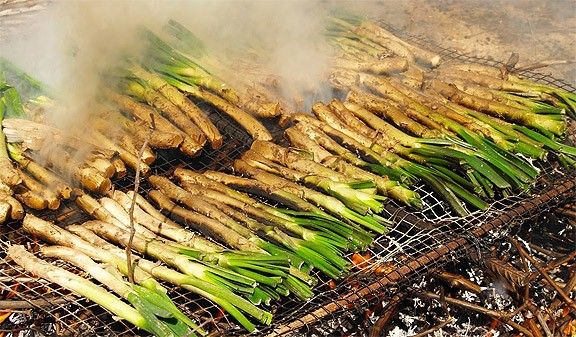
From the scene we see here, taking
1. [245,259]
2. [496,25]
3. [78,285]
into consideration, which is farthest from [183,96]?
[496,25]

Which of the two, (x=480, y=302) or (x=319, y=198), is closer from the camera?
(x=319, y=198)

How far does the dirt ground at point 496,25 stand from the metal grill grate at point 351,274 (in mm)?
4202

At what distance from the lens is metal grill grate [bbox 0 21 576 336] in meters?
4.02

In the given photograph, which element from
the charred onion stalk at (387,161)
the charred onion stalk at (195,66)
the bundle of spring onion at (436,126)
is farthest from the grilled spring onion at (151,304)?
the charred onion stalk at (195,66)

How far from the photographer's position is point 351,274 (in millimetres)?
4531

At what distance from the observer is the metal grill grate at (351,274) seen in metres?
4.02

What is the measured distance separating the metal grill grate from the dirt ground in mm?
4202

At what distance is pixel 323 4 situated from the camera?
9.21m

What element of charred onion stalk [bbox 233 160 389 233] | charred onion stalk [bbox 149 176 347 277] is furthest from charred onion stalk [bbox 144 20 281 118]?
charred onion stalk [bbox 149 176 347 277]

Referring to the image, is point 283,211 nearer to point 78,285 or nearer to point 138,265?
point 138,265

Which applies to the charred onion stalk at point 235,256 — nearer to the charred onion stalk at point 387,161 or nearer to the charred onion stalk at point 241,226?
the charred onion stalk at point 241,226

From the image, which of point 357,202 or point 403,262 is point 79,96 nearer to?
point 357,202

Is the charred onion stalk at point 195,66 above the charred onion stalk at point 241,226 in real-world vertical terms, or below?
above

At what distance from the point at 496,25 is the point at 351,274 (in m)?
7.24
